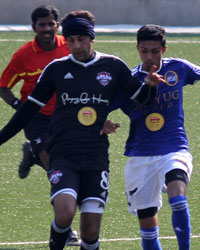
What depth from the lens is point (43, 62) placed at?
752 cm

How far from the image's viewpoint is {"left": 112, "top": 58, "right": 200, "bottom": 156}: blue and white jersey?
610 cm

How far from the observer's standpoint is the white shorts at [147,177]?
6.04 m

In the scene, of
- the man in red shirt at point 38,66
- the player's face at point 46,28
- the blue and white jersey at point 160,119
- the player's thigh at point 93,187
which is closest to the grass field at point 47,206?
the man in red shirt at point 38,66

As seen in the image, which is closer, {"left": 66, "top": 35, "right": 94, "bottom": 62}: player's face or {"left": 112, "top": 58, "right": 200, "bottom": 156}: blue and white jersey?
{"left": 66, "top": 35, "right": 94, "bottom": 62}: player's face

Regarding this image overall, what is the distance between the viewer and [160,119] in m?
6.09

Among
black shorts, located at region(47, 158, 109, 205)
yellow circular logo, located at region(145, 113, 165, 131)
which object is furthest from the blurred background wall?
black shorts, located at region(47, 158, 109, 205)

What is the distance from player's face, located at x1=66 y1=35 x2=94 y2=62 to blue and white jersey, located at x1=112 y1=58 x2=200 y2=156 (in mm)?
506

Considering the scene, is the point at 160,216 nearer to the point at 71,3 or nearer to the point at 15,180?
the point at 15,180

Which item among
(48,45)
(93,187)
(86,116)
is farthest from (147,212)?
(48,45)

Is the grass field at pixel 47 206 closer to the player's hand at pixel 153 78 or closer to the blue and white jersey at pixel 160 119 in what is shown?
the blue and white jersey at pixel 160 119

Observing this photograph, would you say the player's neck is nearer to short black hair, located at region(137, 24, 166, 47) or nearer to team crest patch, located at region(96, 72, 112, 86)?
short black hair, located at region(137, 24, 166, 47)

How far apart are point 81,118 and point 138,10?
18.6m

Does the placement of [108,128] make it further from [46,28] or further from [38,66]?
[46,28]

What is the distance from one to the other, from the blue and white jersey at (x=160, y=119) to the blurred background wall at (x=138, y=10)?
17778mm
